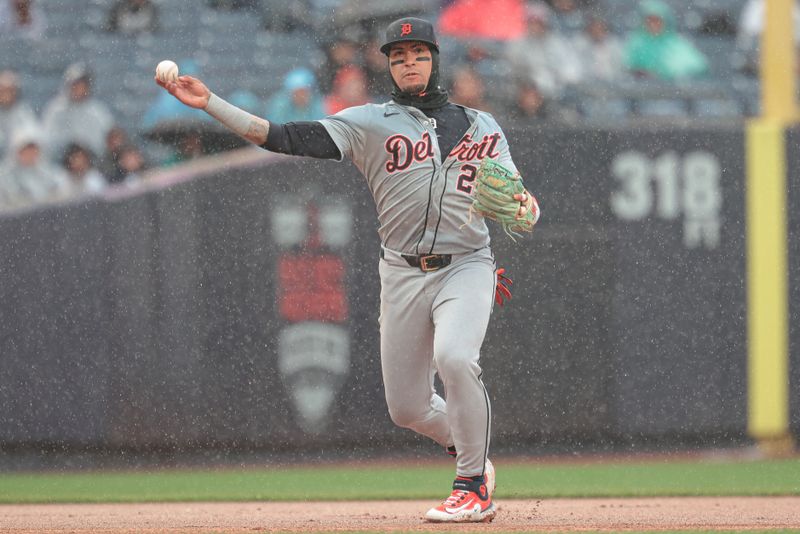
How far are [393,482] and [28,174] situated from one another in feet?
9.96

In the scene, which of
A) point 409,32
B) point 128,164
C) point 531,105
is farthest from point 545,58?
point 409,32

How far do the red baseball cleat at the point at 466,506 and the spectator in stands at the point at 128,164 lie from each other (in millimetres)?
3700

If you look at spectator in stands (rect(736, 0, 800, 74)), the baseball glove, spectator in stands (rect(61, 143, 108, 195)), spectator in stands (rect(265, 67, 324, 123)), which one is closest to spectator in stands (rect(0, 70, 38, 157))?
spectator in stands (rect(61, 143, 108, 195))

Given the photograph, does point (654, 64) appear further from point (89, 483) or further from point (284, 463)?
point (89, 483)

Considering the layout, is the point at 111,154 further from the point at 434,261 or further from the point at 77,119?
the point at 434,261

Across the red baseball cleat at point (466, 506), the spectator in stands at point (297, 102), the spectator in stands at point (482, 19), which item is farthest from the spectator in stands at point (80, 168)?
the red baseball cleat at point (466, 506)

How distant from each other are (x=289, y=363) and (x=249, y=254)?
26.5 inches

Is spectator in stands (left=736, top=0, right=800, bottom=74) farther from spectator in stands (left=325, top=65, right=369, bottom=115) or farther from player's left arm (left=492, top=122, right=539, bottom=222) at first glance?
player's left arm (left=492, top=122, right=539, bottom=222)

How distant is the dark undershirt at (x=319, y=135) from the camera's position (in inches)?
161

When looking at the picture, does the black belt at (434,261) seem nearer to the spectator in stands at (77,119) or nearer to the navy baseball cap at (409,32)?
the navy baseball cap at (409,32)

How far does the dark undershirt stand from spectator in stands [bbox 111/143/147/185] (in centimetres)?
325

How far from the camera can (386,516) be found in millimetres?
4766

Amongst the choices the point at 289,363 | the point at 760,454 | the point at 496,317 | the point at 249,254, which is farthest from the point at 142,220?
the point at 760,454

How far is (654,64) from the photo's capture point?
912cm
